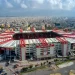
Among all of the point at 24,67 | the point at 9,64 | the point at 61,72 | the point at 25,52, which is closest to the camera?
the point at 61,72

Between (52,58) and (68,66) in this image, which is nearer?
(68,66)

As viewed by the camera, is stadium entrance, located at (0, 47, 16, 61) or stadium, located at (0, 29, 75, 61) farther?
stadium entrance, located at (0, 47, 16, 61)

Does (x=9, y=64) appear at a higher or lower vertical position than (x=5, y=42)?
lower

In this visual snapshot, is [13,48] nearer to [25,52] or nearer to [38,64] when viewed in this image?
[25,52]

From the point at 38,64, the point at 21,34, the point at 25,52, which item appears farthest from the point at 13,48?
the point at 21,34

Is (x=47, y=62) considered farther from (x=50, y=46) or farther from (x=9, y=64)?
(x=9, y=64)

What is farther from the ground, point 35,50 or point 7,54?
point 35,50

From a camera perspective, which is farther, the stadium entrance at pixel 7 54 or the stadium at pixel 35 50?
the stadium entrance at pixel 7 54

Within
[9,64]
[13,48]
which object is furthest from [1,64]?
[13,48]

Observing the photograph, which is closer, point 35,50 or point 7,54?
point 35,50

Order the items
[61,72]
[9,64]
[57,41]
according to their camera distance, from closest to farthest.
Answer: [61,72] < [9,64] < [57,41]
